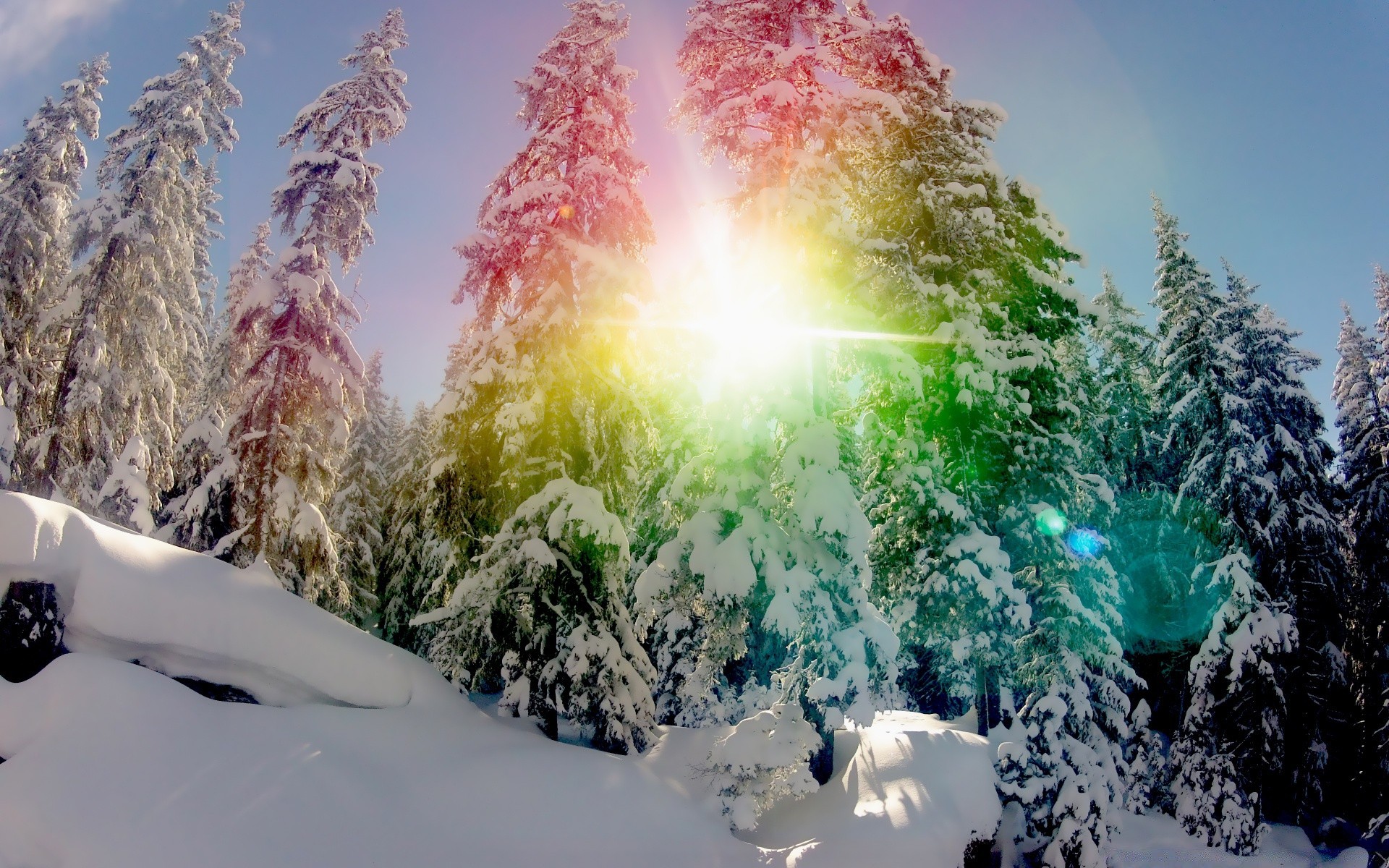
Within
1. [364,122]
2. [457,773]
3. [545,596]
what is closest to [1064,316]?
[545,596]

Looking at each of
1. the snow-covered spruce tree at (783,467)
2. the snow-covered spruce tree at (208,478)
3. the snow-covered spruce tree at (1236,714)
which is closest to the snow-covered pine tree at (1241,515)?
the snow-covered spruce tree at (1236,714)

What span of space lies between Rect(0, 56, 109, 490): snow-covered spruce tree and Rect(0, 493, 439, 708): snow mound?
12.6 metres

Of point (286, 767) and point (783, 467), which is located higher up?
point (783, 467)

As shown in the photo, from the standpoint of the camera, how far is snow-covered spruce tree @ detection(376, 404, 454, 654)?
18.4 meters

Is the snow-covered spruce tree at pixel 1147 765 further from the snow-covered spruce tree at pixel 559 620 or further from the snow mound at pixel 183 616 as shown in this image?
the snow mound at pixel 183 616

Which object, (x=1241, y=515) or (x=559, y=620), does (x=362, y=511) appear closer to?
(x=559, y=620)

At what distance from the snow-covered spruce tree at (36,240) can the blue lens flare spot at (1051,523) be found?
22.6m

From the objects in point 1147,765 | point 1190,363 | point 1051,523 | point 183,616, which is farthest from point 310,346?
point 1147,765

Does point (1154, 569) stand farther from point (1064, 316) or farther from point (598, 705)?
point (598, 705)

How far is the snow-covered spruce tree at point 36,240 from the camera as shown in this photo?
16812 mm

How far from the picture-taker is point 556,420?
447 inches

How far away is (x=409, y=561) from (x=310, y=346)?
475 inches

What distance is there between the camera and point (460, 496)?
1145 centimetres

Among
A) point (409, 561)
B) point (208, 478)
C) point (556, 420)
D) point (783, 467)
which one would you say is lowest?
point (409, 561)
